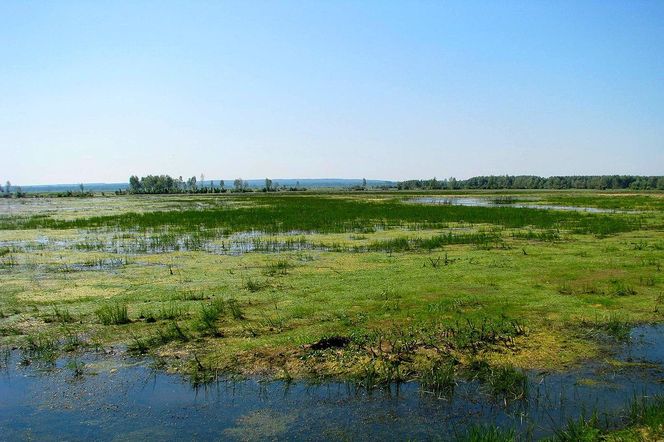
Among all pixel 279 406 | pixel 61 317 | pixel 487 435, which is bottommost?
pixel 279 406

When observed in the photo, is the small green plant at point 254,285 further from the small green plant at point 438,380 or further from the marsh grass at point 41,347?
the small green plant at point 438,380

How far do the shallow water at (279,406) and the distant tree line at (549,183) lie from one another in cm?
8172

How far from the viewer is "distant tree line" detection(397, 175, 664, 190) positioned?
80438mm

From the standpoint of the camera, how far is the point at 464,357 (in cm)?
560

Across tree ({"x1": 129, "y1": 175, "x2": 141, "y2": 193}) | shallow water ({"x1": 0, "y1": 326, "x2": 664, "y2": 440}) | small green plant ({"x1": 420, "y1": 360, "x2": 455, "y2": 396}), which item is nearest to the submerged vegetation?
A: small green plant ({"x1": 420, "y1": 360, "x2": 455, "y2": 396})

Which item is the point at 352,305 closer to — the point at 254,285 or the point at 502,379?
the point at 254,285

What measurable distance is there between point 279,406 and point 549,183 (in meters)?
97.5

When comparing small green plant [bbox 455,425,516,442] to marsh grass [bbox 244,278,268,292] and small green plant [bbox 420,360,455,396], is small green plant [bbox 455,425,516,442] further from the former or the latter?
marsh grass [bbox 244,278,268,292]

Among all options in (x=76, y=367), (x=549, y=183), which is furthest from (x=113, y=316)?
(x=549, y=183)

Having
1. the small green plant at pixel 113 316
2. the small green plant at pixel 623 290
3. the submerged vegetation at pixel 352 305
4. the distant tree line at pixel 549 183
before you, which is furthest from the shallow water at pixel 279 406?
the distant tree line at pixel 549 183

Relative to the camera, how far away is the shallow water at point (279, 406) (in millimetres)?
4277

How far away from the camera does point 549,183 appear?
92375 mm

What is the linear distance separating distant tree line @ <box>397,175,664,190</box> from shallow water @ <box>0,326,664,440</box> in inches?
3217

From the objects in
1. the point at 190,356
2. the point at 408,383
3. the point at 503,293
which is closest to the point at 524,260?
the point at 503,293
